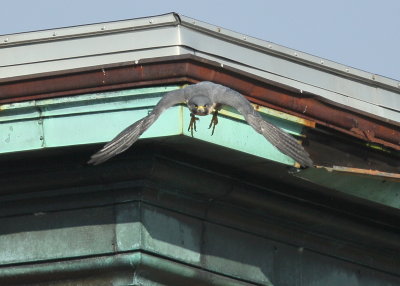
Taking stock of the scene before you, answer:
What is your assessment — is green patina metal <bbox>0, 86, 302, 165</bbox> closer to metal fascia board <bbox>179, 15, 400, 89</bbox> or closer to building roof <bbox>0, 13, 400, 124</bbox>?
building roof <bbox>0, 13, 400, 124</bbox>

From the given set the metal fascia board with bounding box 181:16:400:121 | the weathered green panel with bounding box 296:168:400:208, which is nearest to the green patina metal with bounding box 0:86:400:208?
the weathered green panel with bounding box 296:168:400:208

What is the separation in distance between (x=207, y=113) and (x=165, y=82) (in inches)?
22.7

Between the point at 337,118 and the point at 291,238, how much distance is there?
1.72 meters

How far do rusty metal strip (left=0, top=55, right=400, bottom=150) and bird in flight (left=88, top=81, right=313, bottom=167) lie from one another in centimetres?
18

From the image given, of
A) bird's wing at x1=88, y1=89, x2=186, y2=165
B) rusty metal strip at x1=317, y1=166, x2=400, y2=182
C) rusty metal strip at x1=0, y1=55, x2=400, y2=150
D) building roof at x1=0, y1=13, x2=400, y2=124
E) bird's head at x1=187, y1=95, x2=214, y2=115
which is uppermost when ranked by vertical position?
building roof at x1=0, y1=13, x2=400, y2=124

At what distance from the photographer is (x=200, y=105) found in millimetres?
18125

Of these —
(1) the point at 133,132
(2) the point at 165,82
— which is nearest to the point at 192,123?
(2) the point at 165,82

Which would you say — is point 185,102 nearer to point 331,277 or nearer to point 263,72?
point 263,72

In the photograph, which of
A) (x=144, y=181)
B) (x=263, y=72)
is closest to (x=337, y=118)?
(x=263, y=72)

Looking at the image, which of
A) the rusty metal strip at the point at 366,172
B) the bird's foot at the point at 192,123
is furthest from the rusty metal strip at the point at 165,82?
the rusty metal strip at the point at 366,172

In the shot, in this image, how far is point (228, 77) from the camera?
741 inches

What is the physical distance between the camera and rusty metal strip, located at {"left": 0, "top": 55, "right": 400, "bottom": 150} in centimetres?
1848

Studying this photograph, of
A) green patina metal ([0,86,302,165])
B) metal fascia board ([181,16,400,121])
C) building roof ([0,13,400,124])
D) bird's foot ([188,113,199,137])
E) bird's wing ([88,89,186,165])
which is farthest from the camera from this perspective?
metal fascia board ([181,16,400,121])

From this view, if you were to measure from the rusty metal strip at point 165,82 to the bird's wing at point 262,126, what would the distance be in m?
0.19
